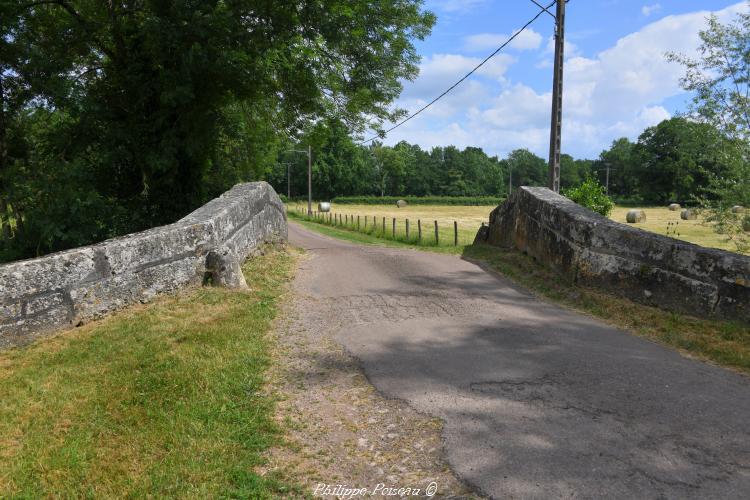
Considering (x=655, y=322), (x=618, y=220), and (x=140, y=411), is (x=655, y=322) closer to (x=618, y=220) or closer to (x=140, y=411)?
(x=140, y=411)

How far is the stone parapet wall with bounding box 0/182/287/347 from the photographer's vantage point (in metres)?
4.90

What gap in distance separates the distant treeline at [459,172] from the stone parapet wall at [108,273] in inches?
2057

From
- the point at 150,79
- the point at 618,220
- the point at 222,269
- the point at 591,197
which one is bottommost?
the point at 618,220

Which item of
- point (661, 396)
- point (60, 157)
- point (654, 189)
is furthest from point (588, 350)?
point (654, 189)

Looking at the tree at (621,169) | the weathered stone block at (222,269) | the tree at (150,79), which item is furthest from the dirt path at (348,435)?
the tree at (621,169)

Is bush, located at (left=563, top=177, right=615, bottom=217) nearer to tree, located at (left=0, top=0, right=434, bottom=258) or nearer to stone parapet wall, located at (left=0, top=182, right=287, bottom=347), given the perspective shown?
tree, located at (left=0, top=0, right=434, bottom=258)

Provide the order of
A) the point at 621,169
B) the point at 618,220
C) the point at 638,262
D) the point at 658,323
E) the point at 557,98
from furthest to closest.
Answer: the point at 621,169 < the point at 618,220 < the point at 557,98 < the point at 638,262 < the point at 658,323

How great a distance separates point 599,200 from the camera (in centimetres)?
1440

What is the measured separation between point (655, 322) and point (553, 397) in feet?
9.29

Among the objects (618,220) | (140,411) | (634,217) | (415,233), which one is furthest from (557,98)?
(618,220)

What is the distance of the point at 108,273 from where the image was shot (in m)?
5.80

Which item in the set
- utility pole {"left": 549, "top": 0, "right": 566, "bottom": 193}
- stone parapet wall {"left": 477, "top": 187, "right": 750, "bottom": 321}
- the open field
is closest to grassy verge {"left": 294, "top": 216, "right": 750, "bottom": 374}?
stone parapet wall {"left": 477, "top": 187, "right": 750, "bottom": 321}

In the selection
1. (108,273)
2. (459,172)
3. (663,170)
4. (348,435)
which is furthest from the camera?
(459,172)

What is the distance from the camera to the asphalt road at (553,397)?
2.98m
